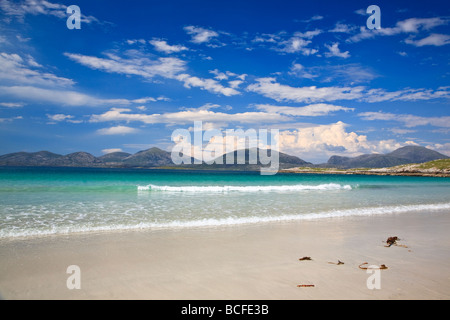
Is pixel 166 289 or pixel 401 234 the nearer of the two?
pixel 166 289

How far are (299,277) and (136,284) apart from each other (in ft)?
11.3

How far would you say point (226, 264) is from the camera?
6559 millimetres

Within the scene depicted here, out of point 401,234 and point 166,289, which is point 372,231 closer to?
point 401,234

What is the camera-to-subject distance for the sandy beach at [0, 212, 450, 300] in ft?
16.6

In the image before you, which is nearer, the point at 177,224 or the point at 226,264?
the point at 226,264

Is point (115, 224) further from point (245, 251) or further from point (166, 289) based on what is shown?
point (166, 289)

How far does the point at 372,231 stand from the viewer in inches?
421

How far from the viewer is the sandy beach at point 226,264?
5.05 m

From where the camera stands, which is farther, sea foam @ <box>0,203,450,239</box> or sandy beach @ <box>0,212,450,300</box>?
sea foam @ <box>0,203,450,239</box>
